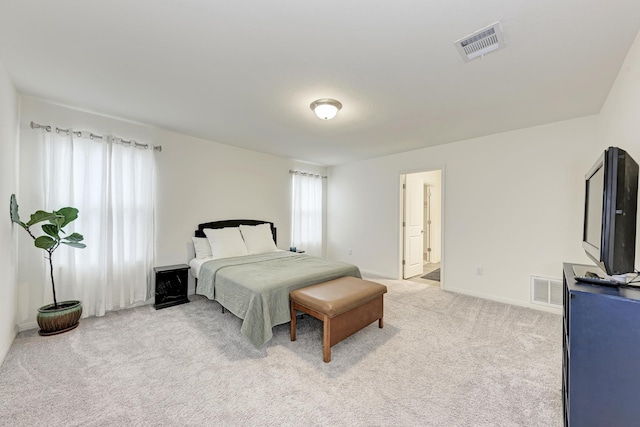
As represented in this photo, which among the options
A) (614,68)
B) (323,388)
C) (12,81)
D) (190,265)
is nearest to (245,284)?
(323,388)

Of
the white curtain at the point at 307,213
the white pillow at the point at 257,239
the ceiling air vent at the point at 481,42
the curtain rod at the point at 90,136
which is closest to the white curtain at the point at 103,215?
the curtain rod at the point at 90,136

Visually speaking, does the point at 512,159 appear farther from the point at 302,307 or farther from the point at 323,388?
the point at 323,388

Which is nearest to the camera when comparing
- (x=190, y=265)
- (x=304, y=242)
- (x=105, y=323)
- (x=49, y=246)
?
(x=49, y=246)

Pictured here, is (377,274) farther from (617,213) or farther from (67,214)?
(67,214)

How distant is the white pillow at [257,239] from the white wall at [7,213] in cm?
248

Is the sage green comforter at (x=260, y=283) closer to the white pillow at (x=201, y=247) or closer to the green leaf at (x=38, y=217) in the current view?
the white pillow at (x=201, y=247)

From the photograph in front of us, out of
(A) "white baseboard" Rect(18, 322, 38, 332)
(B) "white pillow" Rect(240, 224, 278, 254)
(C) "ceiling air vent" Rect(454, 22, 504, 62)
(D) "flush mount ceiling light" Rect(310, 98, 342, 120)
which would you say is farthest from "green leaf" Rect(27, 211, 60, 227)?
(C) "ceiling air vent" Rect(454, 22, 504, 62)

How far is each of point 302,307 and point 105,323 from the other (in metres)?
2.34

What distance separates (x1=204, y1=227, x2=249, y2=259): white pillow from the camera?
3.76m

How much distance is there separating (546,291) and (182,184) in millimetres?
5244

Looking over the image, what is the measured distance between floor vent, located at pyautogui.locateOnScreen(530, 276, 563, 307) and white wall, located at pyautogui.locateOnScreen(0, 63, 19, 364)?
18.4 feet

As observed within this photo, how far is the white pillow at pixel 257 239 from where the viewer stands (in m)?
4.20

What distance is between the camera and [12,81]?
2350mm

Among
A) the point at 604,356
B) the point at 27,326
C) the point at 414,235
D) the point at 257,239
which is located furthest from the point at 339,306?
the point at 414,235
